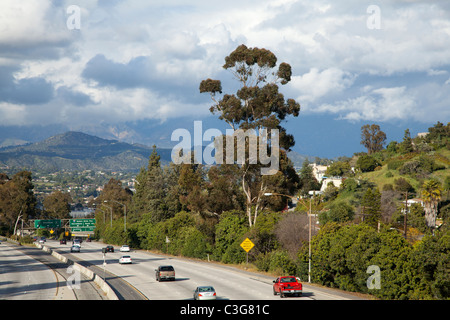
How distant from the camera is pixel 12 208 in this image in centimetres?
14950

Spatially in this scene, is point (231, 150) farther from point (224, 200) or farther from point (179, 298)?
point (179, 298)

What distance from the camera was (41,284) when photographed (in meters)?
48.5

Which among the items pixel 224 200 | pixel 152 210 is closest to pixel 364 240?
pixel 224 200

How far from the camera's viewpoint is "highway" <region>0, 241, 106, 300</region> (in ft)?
132

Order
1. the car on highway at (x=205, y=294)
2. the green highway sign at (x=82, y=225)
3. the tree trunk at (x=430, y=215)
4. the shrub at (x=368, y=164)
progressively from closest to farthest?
the car on highway at (x=205, y=294) → the tree trunk at (x=430, y=215) → the green highway sign at (x=82, y=225) → the shrub at (x=368, y=164)

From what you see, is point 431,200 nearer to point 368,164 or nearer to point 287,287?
point 287,287

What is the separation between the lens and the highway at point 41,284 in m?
40.2

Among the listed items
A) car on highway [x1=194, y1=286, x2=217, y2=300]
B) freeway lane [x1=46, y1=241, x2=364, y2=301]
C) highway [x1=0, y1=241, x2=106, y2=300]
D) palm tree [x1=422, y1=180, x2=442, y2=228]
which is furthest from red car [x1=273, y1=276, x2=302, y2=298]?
palm tree [x1=422, y1=180, x2=442, y2=228]

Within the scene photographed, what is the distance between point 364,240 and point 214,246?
35635mm

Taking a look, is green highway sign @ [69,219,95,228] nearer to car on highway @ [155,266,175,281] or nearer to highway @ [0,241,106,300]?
highway @ [0,241,106,300]

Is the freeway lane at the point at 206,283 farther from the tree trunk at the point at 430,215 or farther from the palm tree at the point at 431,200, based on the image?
the tree trunk at the point at 430,215

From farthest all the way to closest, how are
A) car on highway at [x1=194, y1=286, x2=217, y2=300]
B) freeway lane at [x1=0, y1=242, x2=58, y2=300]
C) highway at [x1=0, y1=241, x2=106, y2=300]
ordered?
freeway lane at [x1=0, y1=242, x2=58, y2=300] → highway at [x1=0, y1=241, x2=106, y2=300] → car on highway at [x1=194, y1=286, x2=217, y2=300]

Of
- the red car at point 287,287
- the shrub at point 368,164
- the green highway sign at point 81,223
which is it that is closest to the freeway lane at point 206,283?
the red car at point 287,287

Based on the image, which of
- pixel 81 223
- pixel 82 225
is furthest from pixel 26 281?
pixel 82 225
